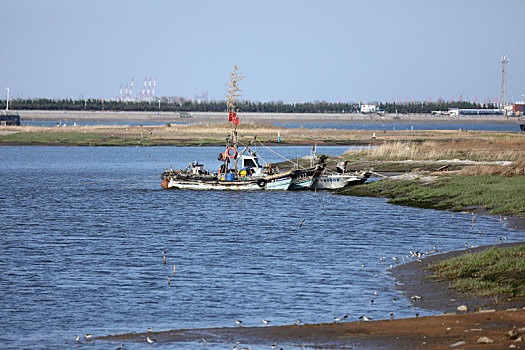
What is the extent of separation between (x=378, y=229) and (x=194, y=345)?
2072 centimetres

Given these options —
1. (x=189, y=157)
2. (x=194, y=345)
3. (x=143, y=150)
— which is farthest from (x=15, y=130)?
(x=194, y=345)

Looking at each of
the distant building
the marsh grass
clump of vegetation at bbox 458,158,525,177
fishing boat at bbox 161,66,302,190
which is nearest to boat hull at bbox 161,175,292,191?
fishing boat at bbox 161,66,302,190

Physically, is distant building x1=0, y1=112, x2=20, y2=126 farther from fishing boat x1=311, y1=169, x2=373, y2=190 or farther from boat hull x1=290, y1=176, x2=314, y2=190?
fishing boat x1=311, y1=169, x2=373, y2=190

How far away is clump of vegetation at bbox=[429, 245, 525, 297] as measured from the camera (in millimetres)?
22625

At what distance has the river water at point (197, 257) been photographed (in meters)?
22.2

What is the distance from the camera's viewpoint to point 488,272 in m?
24.6

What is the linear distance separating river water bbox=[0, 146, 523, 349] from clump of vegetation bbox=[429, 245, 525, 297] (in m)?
1.89

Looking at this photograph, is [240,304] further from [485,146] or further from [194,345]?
[485,146]

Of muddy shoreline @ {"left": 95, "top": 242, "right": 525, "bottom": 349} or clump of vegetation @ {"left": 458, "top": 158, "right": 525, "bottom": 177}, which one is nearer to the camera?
muddy shoreline @ {"left": 95, "top": 242, "right": 525, "bottom": 349}

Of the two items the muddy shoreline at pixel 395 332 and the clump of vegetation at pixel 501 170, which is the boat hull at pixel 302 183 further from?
the muddy shoreline at pixel 395 332

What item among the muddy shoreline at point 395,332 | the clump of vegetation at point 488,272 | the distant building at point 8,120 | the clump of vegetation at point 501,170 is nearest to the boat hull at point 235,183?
the clump of vegetation at point 501,170

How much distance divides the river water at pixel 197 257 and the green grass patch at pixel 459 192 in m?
1.46

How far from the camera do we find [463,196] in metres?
46.4

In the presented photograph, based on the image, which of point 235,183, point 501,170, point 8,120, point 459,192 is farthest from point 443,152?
point 8,120
